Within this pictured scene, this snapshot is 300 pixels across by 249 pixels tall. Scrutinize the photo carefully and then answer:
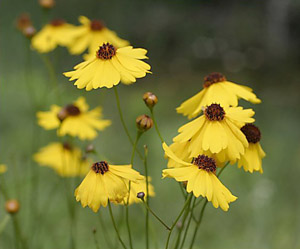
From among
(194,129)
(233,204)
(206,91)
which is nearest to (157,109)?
(233,204)

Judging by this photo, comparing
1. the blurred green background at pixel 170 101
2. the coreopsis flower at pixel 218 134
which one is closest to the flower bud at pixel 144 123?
the coreopsis flower at pixel 218 134

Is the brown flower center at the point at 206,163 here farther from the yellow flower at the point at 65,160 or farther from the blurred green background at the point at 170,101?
the yellow flower at the point at 65,160

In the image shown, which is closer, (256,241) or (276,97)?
(256,241)

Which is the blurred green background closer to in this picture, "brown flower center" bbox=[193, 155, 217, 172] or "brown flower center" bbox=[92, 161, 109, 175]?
"brown flower center" bbox=[92, 161, 109, 175]

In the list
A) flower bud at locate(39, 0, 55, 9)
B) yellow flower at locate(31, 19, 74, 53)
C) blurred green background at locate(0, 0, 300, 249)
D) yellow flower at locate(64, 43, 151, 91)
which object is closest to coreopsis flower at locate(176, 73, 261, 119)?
yellow flower at locate(64, 43, 151, 91)

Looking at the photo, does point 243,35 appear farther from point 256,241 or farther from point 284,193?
point 256,241
